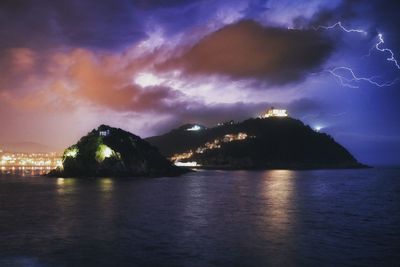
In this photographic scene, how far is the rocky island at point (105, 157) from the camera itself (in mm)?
139250

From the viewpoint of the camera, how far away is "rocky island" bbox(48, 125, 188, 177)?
5482 inches

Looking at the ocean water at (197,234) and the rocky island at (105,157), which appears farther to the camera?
the rocky island at (105,157)

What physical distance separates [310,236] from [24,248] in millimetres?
23338

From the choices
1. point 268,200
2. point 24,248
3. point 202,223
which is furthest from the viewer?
point 268,200

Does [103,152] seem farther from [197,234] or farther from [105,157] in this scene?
[197,234]

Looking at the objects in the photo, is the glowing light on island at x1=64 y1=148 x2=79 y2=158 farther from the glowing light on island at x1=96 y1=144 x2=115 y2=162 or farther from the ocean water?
the ocean water

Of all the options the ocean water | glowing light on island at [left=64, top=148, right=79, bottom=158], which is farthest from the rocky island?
the ocean water

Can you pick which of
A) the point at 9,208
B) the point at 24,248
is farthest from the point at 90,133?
the point at 24,248

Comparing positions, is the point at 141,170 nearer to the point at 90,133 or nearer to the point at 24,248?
the point at 90,133

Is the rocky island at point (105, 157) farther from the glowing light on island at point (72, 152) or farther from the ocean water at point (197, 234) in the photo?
the ocean water at point (197, 234)

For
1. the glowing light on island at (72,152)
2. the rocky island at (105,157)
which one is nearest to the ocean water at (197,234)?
the rocky island at (105,157)

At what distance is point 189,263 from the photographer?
2717 centimetres

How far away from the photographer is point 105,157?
139125 millimetres

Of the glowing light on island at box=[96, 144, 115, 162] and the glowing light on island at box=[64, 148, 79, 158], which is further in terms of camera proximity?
the glowing light on island at box=[64, 148, 79, 158]
